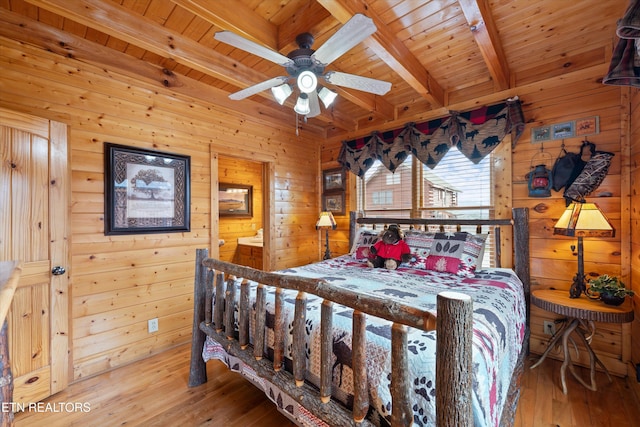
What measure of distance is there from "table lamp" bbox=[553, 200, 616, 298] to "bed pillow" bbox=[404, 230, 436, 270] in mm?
987

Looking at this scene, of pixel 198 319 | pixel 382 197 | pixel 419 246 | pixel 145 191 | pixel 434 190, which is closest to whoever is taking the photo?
pixel 198 319

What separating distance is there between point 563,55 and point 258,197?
4596 millimetres

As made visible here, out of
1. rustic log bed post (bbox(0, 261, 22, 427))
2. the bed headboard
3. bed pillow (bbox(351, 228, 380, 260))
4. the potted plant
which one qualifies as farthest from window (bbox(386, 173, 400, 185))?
rustic log bed post (bbox(0, 261, 22, 427))

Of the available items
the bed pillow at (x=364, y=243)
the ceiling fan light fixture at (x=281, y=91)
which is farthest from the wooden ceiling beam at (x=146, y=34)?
the bed pillow at (x=364, y=243)

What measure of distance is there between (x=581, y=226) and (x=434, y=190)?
1455 mm

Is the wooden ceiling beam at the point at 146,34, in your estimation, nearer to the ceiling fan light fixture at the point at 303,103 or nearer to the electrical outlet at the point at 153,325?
the ceiling fan light fixture at the point at 303,103

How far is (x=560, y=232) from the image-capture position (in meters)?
2.27

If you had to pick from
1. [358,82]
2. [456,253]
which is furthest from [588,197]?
[358,82]

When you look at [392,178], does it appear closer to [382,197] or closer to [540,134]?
[382,197]

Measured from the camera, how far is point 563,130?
2385mm

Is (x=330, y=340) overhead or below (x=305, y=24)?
below

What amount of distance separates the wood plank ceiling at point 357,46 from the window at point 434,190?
70 cm

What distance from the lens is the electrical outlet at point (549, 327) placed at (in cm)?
242

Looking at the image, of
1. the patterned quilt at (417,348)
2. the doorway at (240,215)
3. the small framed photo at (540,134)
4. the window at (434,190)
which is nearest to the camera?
the patterned quilt at (417,348)
